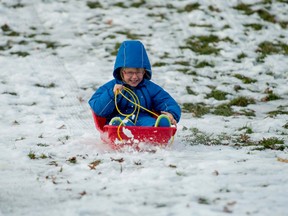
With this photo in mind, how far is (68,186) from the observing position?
388cm

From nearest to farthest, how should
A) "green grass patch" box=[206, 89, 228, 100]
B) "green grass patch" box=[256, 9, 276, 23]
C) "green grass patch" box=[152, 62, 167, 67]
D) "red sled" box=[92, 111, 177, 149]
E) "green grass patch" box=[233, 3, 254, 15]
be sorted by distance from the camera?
1. "red sled" box=[92, 111, 177, 149]
2. "green grass patch" box=[206, 89, 228, 100]
3. "green grass patch" box=[152, 62, 167, 67]
4. "green grass patch" box=[256, 9, 276, 23]
5. "green grass patch" box=[233, 3, 254, 15]

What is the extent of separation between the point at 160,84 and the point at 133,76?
3171mm

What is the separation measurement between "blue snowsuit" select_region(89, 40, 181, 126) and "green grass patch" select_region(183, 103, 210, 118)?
1.50 metres

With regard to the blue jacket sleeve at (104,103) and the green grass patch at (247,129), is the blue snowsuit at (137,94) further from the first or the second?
the green grass patch at (247,129)

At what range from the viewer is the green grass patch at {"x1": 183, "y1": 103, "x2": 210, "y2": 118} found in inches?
275

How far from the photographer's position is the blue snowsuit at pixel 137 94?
5262 mm

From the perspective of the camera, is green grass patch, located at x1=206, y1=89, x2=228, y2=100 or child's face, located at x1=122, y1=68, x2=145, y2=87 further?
green grass patch, located at x1=206, y1=89, x2=228, y2=100

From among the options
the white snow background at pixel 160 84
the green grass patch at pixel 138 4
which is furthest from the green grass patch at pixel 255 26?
the green grass patch at pixel 138 4

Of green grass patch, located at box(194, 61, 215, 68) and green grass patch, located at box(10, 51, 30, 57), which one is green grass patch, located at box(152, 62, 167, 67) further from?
green grass patch, located at box(10, 51, 30, 57)

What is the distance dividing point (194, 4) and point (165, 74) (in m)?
4.16

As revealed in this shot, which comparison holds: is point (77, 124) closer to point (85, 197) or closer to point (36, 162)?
point (36, 162)

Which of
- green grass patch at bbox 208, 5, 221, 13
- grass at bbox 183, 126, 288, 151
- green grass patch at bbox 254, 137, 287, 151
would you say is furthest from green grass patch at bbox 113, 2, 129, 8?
green grass patch at bbox 254, 137, 287, 151

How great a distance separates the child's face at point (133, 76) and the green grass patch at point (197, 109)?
172 cm

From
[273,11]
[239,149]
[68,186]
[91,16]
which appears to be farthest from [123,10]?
[68,186]
